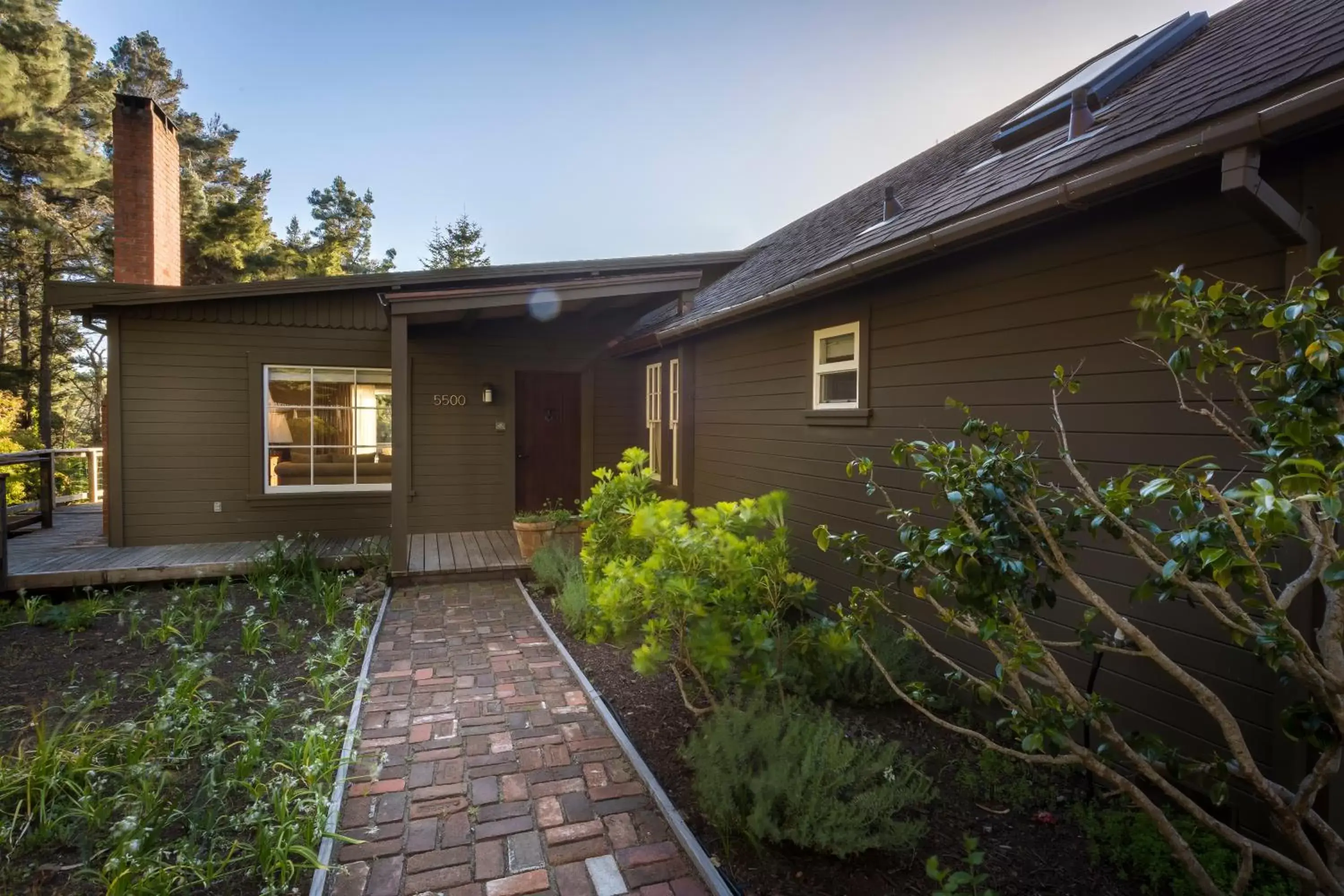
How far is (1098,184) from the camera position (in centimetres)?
249

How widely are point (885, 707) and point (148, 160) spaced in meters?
9.55

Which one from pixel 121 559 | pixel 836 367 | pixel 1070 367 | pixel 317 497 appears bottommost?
pixel 121 559

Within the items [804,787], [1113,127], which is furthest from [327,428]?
[1113,127]

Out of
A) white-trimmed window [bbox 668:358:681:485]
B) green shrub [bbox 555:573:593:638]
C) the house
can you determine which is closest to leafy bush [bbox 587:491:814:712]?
the house

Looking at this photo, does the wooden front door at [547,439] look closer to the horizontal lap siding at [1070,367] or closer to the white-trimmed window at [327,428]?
the white-trimmed window at [327,428]

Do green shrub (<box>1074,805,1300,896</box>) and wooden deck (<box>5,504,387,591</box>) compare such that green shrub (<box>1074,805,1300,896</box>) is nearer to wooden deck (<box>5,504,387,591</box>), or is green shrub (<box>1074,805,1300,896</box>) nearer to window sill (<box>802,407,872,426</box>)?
window sill (<box>802,407,872,426</box>)

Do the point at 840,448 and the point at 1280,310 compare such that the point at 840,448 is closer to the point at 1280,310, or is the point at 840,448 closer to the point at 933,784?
the point at 933,784

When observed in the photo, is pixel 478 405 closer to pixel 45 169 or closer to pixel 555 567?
pixel 555 567

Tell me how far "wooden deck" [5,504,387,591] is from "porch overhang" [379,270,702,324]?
8.49 ft

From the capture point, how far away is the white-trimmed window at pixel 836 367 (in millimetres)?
4609

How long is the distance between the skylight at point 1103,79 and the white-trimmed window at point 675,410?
3.92 m

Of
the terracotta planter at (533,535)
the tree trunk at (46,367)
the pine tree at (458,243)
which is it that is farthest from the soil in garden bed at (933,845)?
the pine tree at (458,243)

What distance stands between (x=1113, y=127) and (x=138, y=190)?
945cm

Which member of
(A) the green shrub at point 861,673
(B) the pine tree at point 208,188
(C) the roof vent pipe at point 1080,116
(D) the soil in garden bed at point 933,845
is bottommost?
(D) the soil in garden bed at point 933,845
